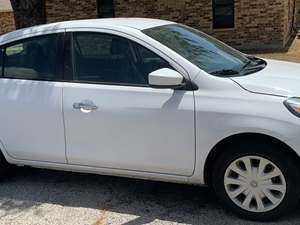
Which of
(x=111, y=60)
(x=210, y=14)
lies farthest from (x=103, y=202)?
(x=210, y=14)

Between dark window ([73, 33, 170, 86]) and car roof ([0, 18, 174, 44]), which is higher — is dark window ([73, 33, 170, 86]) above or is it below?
below

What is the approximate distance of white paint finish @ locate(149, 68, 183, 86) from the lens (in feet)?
14.1

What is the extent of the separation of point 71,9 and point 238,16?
5428 mm

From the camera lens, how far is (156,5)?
1681 cm

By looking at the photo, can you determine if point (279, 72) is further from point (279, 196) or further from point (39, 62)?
point (39, 62)

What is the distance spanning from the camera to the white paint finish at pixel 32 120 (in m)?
4.91

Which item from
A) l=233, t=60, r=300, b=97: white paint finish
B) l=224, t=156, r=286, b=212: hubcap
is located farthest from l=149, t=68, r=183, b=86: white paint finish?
l=224, t=156, r=286, b=212: hubcap

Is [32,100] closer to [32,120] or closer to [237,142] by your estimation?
[32,120]

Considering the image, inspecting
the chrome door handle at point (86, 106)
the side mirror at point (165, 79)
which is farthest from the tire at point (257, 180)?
the chrome door handle at point (86, 106)

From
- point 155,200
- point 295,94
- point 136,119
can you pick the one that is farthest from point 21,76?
point 295,94

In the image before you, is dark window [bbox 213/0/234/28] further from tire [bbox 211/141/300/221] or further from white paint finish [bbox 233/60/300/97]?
tire [bbox 211/141/300/221]

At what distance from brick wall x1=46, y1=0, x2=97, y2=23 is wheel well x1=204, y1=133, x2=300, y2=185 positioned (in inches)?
537

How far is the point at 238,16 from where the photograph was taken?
16094 mm

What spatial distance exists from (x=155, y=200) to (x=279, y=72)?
159cm
